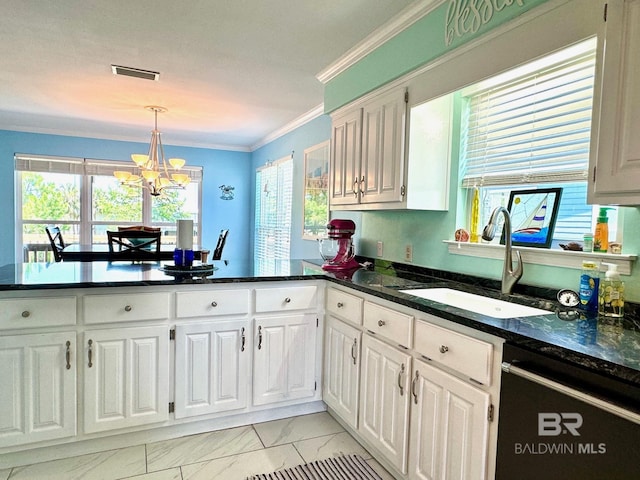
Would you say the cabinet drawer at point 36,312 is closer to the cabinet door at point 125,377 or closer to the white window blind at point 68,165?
the cabinet door at point 125,377

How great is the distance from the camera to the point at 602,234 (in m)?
1.64

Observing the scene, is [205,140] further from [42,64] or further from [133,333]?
[133,333]

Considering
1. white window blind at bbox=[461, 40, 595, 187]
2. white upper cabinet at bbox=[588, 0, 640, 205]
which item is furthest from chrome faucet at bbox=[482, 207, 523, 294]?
white upper cabinet at bbox=[588, 0, 640, 205]

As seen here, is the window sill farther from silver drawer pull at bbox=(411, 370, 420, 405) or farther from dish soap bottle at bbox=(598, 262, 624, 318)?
silver drawer pull at bbox=(411, 370, 420, 405)

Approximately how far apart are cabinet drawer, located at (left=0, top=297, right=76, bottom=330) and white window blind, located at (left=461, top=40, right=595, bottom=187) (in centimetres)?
223

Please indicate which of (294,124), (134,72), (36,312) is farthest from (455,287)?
(294,124)

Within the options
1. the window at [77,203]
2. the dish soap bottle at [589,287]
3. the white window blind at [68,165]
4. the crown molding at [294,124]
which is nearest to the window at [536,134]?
the dish soap bottle at [589,287]

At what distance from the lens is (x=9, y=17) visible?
250 cm

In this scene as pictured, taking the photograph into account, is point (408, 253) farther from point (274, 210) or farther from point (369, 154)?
point (274, 210)

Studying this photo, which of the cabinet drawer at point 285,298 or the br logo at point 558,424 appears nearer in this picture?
the br logo at point 558,424

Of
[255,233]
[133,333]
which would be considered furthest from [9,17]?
[255,233]

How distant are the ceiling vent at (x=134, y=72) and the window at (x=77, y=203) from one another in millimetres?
3016

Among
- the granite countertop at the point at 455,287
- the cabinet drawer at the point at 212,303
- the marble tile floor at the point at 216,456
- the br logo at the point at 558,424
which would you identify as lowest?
the marble tile floor at the point at 216,456

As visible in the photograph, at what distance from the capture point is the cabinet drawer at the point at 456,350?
141 centimetres
